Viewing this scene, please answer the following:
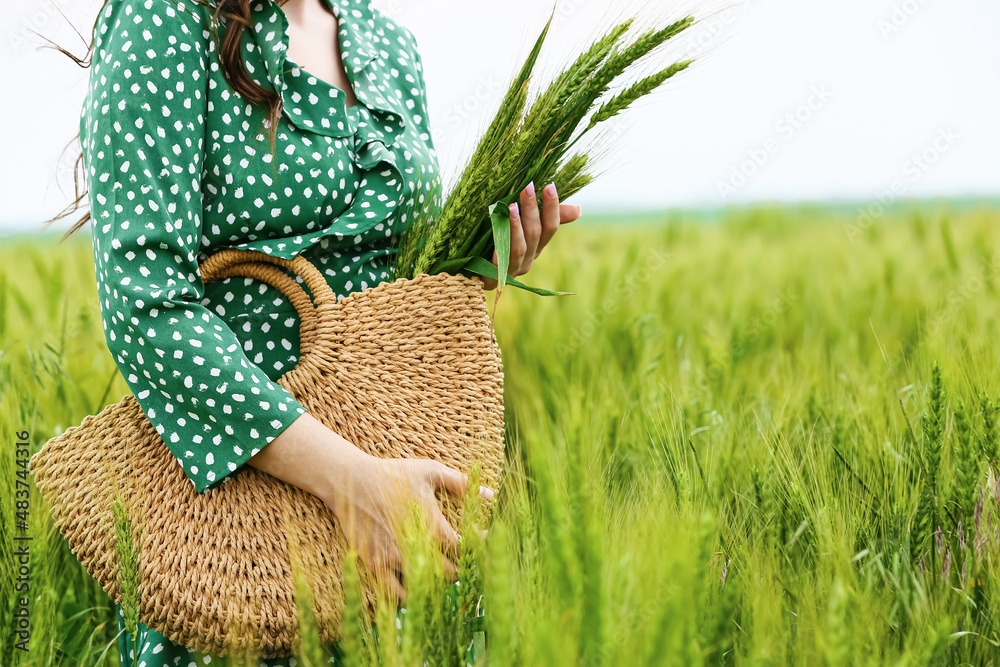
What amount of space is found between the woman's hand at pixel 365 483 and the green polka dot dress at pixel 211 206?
28 mm

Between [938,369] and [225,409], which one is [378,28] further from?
[938,369]

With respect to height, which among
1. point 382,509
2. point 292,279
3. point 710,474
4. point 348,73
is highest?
point 348,73

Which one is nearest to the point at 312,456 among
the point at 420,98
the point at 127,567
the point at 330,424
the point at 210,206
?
the point at 330,424

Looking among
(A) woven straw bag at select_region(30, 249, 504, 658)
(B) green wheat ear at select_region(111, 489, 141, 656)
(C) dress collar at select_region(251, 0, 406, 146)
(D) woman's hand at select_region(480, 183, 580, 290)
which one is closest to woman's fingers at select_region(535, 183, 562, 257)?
(D) woman's hand at select_region(480, 183, 580, 290)

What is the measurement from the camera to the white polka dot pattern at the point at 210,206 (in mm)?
703

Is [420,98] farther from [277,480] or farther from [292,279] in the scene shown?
[277,480]

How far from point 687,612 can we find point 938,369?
0.57m

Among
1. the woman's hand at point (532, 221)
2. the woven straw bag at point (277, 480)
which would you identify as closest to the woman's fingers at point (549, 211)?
the woman's hand at point (532, 221)

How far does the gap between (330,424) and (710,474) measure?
506 millimetres

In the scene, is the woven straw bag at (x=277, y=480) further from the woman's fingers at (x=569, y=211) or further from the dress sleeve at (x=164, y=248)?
the woman's fingers at (x=569, y=211)

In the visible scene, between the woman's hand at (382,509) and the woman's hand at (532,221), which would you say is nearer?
the woman's hand at (382,509)

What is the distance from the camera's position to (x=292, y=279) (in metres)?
0.81

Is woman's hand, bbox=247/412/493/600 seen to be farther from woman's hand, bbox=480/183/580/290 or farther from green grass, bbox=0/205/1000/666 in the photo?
woman's hand, bbox=480/183/580/290

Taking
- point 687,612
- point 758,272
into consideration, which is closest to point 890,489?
point 687,612
